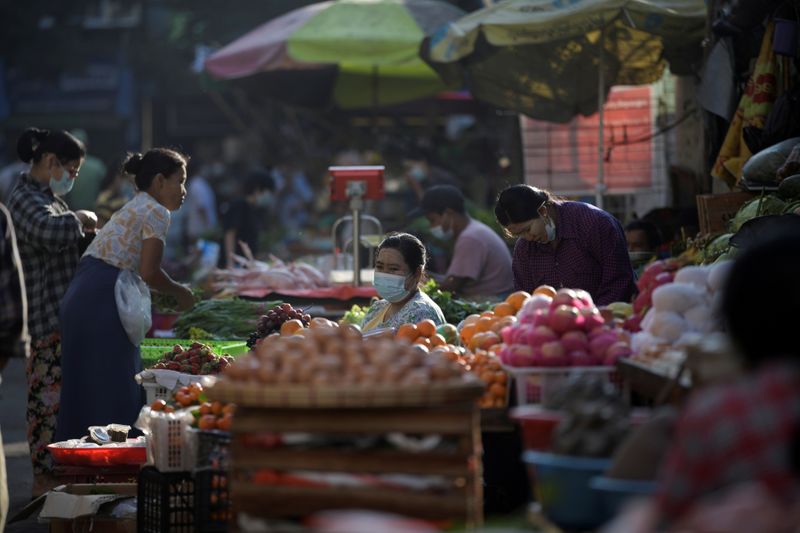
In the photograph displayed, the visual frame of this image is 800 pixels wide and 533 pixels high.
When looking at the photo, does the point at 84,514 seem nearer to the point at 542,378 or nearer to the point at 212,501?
the point at 212,501

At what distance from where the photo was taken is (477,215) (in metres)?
12.9

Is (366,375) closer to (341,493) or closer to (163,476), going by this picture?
(341,493)

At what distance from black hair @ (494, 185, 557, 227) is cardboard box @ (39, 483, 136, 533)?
240cm

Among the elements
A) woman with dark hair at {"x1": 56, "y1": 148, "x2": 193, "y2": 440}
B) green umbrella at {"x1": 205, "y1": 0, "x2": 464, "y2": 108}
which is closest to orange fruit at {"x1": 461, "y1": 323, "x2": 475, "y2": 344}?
woman with dark hair at {"x1": 56, "y1": 148, "x2": 193, "y2": 440}

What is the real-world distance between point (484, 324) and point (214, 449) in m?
1.35

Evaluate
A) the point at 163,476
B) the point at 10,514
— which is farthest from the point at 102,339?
the point at 163,476

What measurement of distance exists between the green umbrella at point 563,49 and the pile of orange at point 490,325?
3917 mm

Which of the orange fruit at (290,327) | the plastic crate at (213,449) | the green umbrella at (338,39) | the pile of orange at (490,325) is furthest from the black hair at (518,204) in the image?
the green umbrella at (338,39)

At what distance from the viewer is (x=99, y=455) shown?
670cm

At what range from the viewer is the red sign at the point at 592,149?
12234 mm

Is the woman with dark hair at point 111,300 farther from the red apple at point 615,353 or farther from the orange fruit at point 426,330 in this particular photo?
the red apple at point 615,353

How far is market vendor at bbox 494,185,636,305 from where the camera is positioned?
285 inches

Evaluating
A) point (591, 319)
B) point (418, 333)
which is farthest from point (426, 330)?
point (591, 319)

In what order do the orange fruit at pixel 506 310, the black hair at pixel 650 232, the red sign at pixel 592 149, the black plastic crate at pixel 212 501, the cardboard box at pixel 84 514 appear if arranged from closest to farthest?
the black plastic crate at pixel 212 501
the orange fruit at pixel 506 310
the cardboard box at pixel 84 514
the black hair at pixel 650 232
the red sign at pixel 592 149
